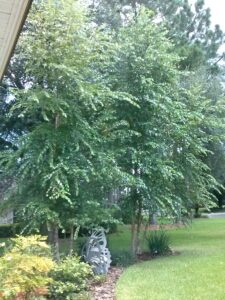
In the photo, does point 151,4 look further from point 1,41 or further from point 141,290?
point 1,41

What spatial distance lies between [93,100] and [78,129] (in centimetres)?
61

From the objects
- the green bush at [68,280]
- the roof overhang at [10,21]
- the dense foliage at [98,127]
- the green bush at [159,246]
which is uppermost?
the dense foliage at [98,127]

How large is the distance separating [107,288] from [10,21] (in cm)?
511

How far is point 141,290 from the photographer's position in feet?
20.0

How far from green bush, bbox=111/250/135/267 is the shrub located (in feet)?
12.8

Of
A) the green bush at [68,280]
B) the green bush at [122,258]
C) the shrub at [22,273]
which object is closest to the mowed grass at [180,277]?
the green bush at [122,258]

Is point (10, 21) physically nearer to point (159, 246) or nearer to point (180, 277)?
point (180, 277)

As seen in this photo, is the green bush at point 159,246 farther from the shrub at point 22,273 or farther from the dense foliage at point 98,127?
the shrub at point 22,273

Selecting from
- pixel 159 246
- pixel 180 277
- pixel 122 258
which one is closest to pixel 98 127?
pixel 122 258

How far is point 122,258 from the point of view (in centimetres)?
902

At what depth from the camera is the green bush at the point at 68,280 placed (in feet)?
18.3

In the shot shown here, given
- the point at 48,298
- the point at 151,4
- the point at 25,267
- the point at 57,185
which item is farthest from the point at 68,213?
the point at 151,4

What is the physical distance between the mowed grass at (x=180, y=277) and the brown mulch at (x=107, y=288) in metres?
0.11

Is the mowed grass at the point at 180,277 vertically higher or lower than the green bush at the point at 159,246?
lower
